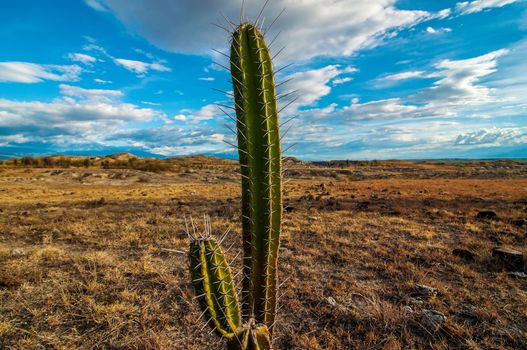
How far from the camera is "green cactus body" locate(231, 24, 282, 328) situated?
9.47 feet

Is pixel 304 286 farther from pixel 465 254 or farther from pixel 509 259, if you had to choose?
pixel 509 259

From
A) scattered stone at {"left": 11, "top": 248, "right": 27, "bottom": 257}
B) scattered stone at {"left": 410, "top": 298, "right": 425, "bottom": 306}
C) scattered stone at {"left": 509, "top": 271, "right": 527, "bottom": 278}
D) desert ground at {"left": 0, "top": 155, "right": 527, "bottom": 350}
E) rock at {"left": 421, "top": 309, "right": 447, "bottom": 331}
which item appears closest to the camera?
desert ground at {"left": 0, "top": 155, "right": 527, "bottom": 350}

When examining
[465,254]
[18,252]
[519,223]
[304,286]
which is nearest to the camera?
[304,286]

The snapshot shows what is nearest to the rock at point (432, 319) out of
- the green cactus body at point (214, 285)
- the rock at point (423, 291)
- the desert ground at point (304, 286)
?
the desert ground at point (304, 286)

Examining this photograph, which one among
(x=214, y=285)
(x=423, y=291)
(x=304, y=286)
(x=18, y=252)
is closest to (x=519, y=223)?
(x=423, y=291)

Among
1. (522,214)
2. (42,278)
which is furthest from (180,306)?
(522,214)

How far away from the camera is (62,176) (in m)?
34.9

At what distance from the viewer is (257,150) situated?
2.90 metres

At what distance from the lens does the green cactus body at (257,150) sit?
2887 mm

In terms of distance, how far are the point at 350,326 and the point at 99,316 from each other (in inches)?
147

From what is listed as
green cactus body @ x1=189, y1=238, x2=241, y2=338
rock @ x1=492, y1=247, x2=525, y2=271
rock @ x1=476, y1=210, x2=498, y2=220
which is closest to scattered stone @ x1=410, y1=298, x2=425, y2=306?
rock @ x1=492, y1=247, x2=525, y2=271

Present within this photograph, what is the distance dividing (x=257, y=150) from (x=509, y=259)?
23.1 ft

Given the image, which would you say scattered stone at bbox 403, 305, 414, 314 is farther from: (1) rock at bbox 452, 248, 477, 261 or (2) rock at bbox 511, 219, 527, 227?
(2) rock at bbox 511, 219, 527, 227

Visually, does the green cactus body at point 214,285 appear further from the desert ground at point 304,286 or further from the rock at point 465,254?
the rock at point 465,254
